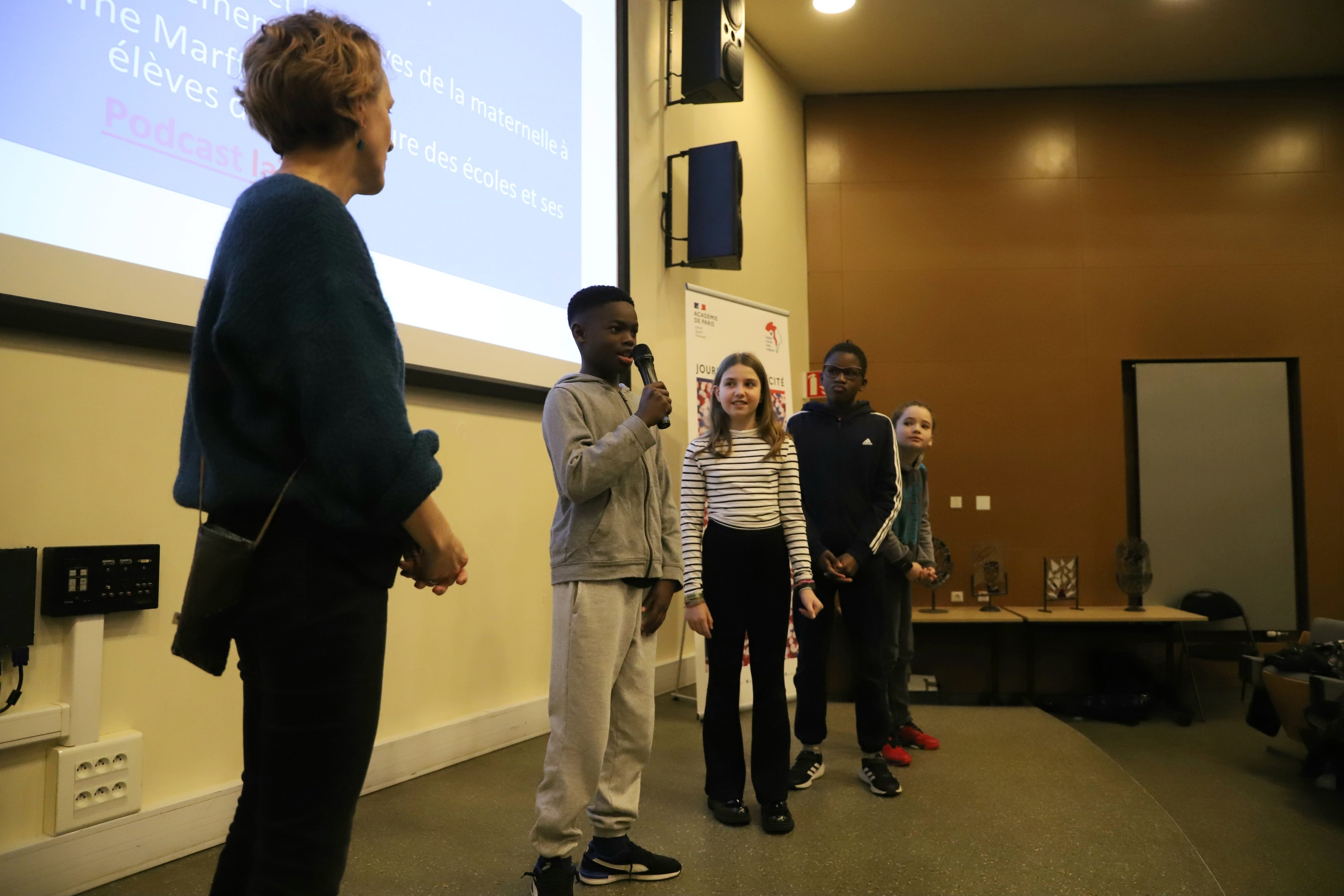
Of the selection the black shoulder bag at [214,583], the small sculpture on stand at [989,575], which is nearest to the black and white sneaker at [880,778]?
the black shoulder bag at [214,583]

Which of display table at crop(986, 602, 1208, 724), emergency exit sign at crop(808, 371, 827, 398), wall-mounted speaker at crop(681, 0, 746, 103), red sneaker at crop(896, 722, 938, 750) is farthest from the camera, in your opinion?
display table at crop(986, 602, 1208, 724)

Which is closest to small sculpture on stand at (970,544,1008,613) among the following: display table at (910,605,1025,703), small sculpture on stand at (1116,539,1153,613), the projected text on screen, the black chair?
display table at (910,605,1025,703)

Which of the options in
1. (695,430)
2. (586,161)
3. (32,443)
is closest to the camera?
(32,443)

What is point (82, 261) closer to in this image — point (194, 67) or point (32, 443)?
point (32, 443)

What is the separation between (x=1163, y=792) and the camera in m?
3.19

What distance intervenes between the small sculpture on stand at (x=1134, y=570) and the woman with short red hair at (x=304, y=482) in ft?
16.9

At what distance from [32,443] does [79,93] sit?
0.72 m

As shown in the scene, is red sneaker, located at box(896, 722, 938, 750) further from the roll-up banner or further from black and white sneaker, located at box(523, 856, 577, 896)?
black and white sneaker, located at box(523, 856, 577, 896)

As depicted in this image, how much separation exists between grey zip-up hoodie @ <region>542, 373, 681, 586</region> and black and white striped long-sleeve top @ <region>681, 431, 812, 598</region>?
0.38 metres

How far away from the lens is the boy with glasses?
265 centimetres

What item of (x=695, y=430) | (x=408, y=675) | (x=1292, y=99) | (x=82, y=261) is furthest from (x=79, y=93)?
(x=1292, y=99)

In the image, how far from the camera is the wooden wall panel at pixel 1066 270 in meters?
5.66

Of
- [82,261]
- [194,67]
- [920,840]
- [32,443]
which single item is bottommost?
[920,840]

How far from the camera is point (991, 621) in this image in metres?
4.92
